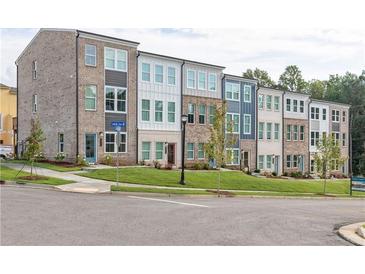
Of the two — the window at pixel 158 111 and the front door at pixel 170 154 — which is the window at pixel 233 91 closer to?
the front door at pixel 170 154

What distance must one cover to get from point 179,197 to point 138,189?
2.22 metres

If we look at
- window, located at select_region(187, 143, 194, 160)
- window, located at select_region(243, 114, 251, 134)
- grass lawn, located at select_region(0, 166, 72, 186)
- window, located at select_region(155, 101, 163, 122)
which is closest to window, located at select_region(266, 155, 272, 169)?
window, located at select_region(243, 114, 251, 134)

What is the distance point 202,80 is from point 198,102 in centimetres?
225

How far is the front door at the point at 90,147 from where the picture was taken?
108ft

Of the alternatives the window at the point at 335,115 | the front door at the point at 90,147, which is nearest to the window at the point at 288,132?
the window at the point at 335,115

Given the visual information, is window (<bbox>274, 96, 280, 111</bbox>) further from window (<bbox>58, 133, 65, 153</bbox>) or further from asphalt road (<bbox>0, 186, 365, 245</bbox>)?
asphalt road (<bbox>0, 186, 365, 245</bbox>)

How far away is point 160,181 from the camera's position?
26875 mm

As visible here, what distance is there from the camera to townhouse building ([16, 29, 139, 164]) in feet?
107

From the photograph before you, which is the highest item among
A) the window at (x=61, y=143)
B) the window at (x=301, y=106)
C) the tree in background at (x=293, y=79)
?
the tree in background at (x=293, y=79)

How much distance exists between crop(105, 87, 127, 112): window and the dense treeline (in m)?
41.7

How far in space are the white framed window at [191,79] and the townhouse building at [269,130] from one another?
9.60 m

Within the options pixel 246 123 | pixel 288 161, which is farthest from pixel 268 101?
pixel 288 161

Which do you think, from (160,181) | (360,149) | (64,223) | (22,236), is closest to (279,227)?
(64,223)

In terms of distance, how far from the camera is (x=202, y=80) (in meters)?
41.1
